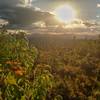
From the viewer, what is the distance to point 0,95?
14.6 metres

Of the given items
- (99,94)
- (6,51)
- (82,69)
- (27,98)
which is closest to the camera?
(27,98)

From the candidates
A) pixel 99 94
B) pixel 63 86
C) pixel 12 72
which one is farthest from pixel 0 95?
pixel 63 86

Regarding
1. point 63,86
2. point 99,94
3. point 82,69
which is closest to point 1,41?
point 99,94

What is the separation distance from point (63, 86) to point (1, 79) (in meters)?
26.1

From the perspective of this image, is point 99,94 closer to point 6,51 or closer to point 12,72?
point 6,51

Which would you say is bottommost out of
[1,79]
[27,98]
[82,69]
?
[82,69]

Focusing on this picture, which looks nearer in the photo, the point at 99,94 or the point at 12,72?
the point at 12,72

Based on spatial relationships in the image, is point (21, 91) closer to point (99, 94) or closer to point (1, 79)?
point (1, 79)

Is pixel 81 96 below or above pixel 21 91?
below

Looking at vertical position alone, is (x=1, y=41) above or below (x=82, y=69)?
above

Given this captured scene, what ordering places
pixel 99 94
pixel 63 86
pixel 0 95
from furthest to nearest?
pixel 63 86 → pixel 99 94 → pixel 0 95

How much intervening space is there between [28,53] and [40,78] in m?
7.24

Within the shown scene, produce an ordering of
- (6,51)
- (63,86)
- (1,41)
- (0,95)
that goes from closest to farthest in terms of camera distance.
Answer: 1. (0,95)
2. (6,51)
3. (1,41)
4. (63,86)

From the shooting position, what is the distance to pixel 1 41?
81.3 feet
